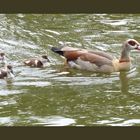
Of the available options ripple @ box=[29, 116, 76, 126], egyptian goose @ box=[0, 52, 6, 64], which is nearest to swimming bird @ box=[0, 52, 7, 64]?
egyptian goose @ box=[0, 52, 6, 64]

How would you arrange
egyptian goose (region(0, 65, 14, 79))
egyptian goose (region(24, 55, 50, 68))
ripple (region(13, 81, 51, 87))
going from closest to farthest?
1. ripple (region(13, 81, 51, 87))
2. egyptian goose (region(0, 65, 14, 79))
3. egyptian goose (region(24, 55, 50, 68))

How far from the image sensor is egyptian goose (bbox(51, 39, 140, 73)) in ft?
38.0

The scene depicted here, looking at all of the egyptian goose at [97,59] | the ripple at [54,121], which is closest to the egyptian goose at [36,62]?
the egyptian goose at [97,59]

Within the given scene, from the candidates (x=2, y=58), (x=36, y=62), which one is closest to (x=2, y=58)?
(x=2, y=58)

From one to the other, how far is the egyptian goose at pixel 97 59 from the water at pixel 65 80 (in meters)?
0.17

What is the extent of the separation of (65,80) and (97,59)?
104cm

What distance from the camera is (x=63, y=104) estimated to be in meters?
9.34

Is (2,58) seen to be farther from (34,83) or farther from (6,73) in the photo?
(34,83)

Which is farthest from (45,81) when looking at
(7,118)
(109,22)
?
(109,22)

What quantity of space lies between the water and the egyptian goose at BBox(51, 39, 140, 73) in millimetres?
165

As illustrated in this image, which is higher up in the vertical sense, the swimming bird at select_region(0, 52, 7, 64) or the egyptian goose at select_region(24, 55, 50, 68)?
the swimming bird at select_region(0, 52, 7, 64)

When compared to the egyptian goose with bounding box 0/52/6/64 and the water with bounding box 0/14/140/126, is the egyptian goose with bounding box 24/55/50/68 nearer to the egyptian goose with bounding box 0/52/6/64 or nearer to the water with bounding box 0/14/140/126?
the water with bounding box 0/14/140/126

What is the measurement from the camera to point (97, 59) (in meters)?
11.7

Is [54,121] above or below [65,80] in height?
below
